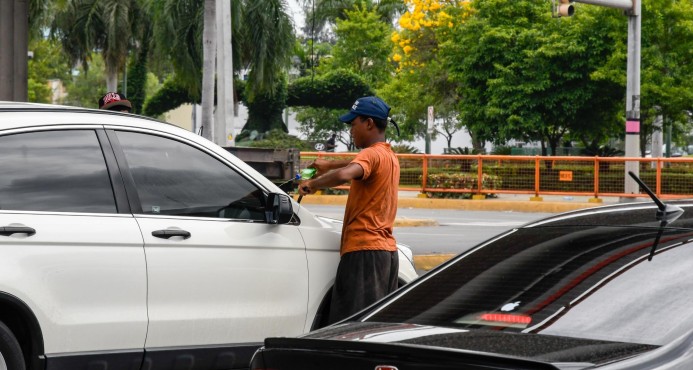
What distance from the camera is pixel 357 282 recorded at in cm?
667

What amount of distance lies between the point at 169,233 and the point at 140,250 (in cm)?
20

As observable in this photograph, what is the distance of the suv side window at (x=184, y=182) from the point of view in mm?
6141

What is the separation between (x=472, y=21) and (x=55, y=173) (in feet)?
128

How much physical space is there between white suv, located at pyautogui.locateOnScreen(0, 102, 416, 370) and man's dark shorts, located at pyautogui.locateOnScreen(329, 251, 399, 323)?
14 cm

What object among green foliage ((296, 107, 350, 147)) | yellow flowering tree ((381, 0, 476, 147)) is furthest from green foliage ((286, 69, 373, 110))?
yellow flowering tree ((381, 0, 476, 147))

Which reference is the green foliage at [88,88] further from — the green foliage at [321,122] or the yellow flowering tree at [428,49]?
the yellow flowering tree at [428,49]

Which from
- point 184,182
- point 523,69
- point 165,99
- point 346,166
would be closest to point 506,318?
point 184,182

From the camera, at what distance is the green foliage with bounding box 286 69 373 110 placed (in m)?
66.8

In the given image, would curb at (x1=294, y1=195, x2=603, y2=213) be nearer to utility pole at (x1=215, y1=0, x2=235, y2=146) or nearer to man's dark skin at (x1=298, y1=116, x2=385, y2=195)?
utility pole at (x1=215, y1=0, x2=235, y2=146)

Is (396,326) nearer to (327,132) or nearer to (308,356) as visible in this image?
(308,356)

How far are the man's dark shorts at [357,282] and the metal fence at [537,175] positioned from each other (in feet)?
71.1

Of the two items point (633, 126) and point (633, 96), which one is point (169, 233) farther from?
point (633, 126)

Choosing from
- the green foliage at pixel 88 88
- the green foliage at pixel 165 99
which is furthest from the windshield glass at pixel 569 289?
the green foliage at pixel 88 88

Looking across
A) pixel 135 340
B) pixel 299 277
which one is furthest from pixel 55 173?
pixel 299 277
